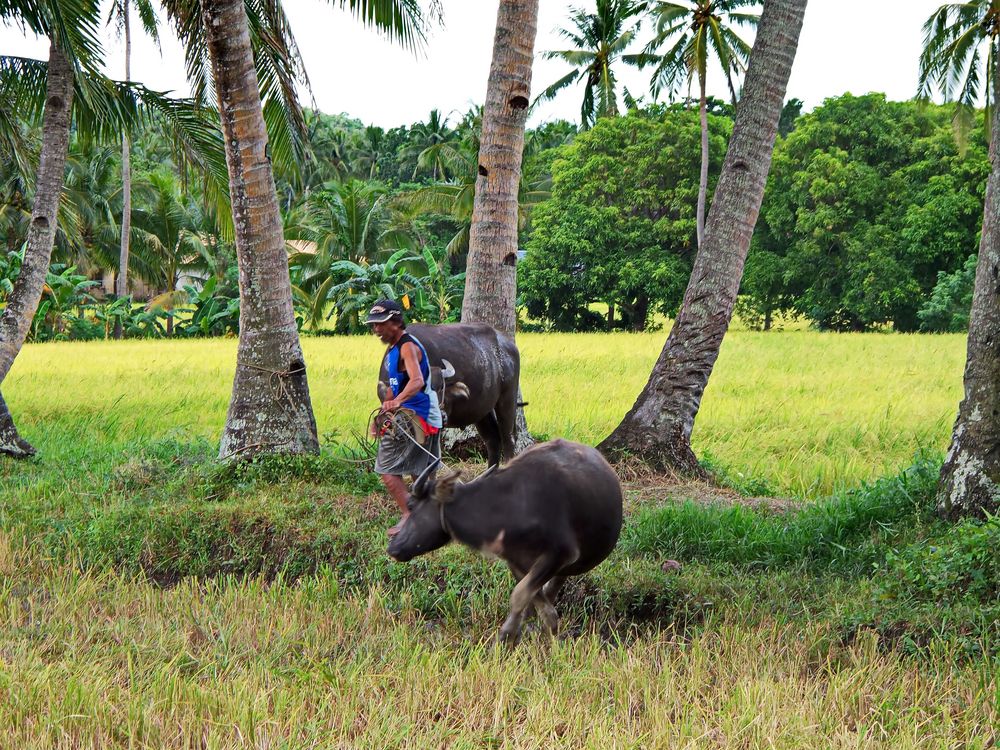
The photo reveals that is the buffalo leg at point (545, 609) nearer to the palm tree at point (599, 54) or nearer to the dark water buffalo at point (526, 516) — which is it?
the dark water buffalo at point (526, 516)

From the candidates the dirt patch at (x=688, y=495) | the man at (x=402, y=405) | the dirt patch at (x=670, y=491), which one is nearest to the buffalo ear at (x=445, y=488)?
the man at (x=402, y=405)

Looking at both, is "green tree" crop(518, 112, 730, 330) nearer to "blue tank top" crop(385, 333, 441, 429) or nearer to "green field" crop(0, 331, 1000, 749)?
"green field" crop(0, 331, 1000, 749)

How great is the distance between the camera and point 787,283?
27.1 m

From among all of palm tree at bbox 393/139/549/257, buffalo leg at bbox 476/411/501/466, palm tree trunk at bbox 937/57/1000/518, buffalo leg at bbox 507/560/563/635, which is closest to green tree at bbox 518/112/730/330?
palm tree at bbox 393/139/549/257

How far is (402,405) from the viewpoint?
18.1ft

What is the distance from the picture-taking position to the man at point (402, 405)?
5.35 meters

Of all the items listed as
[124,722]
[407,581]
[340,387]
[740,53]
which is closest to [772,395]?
[340,387]

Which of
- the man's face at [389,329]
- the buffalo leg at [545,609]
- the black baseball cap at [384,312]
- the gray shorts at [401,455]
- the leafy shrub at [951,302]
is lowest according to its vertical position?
the buffalo leg at [545,609]

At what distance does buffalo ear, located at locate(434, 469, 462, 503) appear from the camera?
13.7 feet

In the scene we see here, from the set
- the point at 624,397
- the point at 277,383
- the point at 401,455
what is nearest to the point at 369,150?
the point at 624,397

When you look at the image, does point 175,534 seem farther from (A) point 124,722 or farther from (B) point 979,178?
(B) point 979,178

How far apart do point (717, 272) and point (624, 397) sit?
4.92 m

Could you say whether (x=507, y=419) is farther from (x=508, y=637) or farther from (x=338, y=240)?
(x=338, y=240)

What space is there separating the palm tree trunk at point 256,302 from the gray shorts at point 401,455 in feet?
5.97
